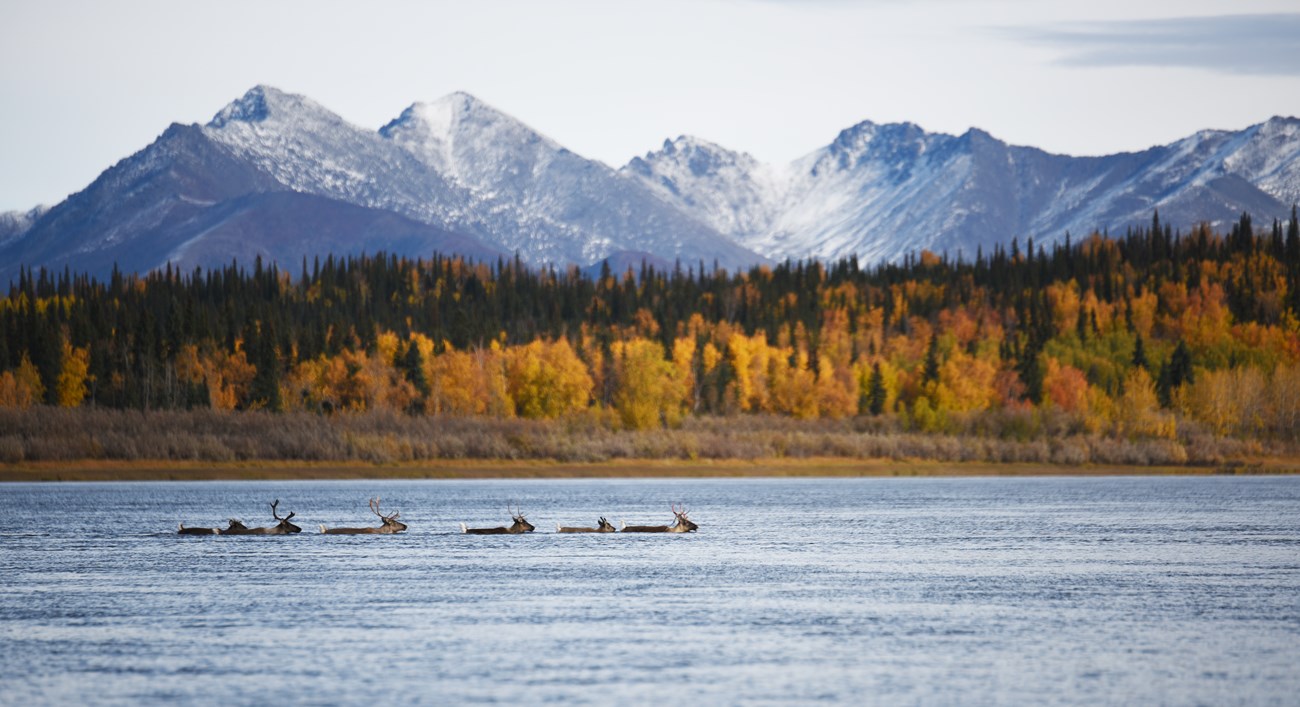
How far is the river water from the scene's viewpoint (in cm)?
3616

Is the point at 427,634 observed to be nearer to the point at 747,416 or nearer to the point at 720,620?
the point at 720,620

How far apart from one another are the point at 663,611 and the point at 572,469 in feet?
297

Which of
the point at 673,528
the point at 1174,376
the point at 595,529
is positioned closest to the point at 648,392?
the point at 1174,376

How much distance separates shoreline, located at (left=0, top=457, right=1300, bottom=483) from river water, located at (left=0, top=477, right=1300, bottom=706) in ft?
114

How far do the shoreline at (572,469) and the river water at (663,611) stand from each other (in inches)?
1364

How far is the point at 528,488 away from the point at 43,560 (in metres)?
75.9

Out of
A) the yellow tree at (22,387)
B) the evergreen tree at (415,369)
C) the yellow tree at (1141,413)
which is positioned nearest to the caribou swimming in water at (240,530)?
the yellow tree at (22,387)

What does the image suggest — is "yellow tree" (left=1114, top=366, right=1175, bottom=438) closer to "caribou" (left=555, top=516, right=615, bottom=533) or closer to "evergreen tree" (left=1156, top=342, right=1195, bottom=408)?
"evergreen tree" (left=1156, top=342, right=1195, bottom=408)

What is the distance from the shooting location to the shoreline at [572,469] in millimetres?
128125

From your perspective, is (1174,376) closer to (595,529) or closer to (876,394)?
(876,394)

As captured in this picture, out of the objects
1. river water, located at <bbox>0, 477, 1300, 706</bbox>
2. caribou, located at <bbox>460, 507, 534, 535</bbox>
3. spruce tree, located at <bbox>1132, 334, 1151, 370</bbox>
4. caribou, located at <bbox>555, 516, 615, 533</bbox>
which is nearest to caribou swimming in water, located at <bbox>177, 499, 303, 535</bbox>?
river water, located at <bbox>0, 477, 1300, 706</bbox>

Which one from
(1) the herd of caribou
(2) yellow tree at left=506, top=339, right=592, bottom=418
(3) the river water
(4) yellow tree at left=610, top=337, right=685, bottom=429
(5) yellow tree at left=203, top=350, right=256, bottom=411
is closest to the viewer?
(3) the river water

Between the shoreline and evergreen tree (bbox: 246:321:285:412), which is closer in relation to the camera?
the shoreline

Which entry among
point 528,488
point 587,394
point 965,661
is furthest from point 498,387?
point 965,661
